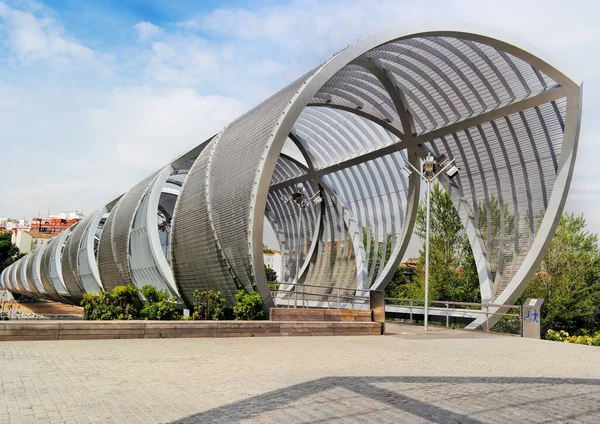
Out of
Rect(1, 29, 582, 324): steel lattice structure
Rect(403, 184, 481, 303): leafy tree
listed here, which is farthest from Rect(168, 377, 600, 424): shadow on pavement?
Rect(403, 184, 481, 303): leafy tree

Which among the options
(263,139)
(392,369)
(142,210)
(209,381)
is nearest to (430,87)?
(263,139)

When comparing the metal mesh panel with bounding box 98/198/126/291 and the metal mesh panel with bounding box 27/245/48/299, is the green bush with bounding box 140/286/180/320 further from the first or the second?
the metal mesh panel with bounding box 27/245/48/299

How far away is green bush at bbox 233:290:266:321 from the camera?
1483cm

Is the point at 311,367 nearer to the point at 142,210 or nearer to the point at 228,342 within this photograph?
the point at 228,342

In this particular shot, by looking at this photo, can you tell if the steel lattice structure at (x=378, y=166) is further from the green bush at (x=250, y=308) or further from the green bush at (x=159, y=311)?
the green bush at (x=159, y=311)

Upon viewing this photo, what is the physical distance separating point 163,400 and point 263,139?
10262mm

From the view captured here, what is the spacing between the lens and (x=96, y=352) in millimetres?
9312

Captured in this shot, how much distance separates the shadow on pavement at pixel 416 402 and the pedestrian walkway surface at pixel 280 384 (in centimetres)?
1

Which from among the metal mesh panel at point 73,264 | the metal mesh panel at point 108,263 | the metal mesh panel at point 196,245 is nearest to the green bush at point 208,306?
the metal mesh panel at point 196,245

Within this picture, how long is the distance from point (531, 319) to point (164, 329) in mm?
11400

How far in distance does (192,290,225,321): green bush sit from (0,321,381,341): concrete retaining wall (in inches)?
105

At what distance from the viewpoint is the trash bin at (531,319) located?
55.7 ft

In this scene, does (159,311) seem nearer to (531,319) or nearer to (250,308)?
(250,308)

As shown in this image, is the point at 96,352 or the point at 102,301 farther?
the point at 102,301
